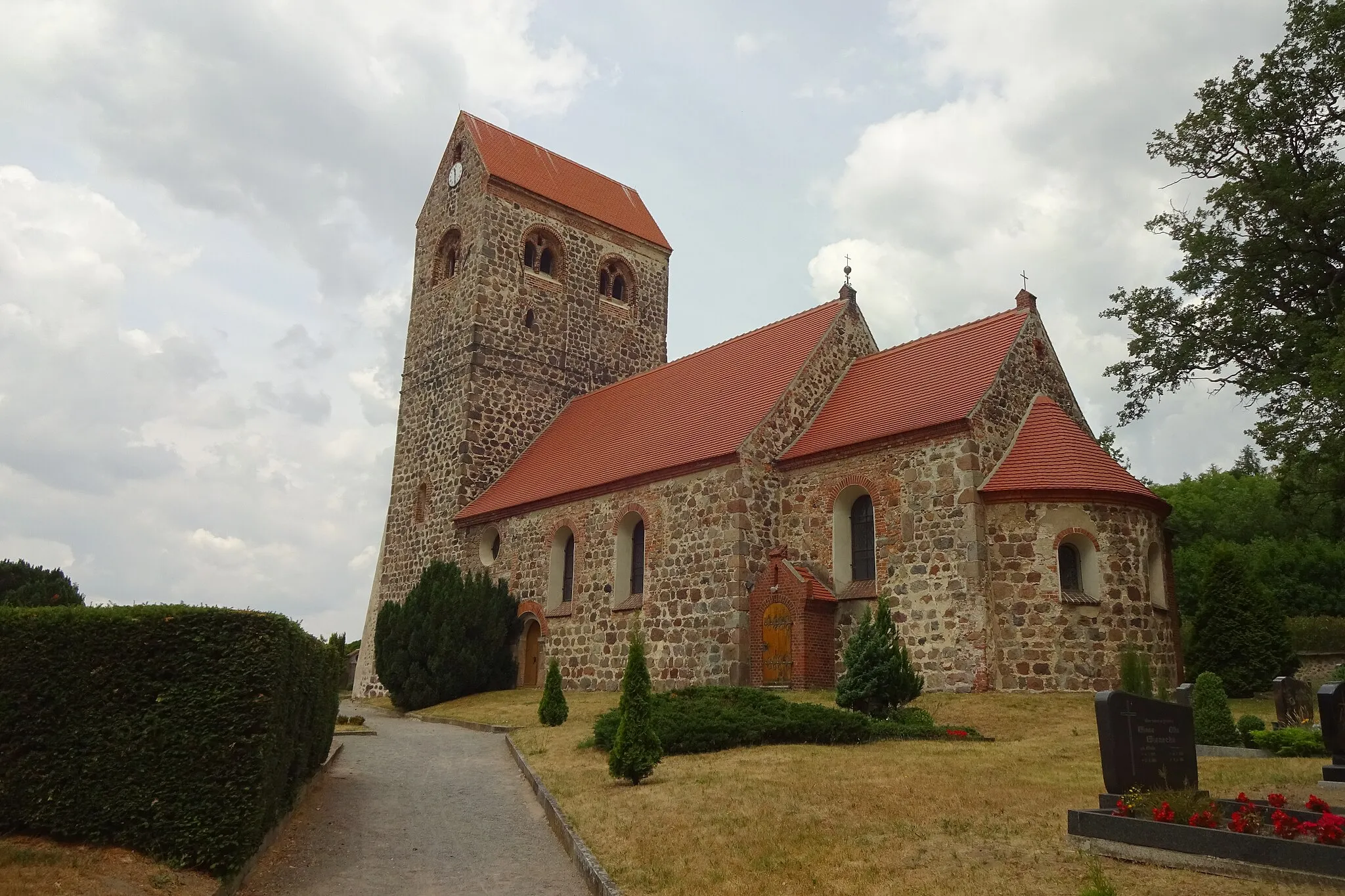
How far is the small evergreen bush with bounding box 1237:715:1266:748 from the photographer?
13.4 meters

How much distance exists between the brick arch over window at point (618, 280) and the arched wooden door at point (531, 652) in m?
13.2

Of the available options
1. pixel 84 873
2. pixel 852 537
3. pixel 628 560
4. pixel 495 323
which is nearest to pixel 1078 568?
pixel 852 537

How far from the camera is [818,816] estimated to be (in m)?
9.09

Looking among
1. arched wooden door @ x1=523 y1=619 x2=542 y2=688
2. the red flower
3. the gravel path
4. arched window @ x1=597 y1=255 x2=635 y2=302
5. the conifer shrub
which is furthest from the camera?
arched window @ x1=597 y1=255 x2=635 y2=302

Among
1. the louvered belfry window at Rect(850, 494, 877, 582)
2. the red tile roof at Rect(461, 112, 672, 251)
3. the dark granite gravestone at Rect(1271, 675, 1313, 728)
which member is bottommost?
the dark granite gravestone at Rect(1271, 675, 1313, 728)

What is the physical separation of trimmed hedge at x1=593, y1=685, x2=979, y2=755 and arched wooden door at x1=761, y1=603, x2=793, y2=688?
4960 mm

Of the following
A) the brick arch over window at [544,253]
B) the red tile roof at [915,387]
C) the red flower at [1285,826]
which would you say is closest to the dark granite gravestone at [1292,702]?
the red tile roof at [915,387]

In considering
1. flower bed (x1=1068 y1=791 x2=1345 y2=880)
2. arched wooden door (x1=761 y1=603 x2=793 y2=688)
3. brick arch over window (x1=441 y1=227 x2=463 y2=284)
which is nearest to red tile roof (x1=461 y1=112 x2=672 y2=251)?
brick arch over window (x1=441 y1=227 x2=463 y2=284)

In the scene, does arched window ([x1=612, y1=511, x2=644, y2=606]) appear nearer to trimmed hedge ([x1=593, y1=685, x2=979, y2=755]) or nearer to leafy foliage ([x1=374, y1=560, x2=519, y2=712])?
leafy foliage ([x1=374, y1=560, x2=519, y2=712])

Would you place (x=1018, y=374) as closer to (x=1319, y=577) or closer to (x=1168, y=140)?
(x=1168, y=140)

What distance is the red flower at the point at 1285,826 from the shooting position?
22.7 ft

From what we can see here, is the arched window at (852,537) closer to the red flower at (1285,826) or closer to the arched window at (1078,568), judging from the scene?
the arched window at (1078,568)

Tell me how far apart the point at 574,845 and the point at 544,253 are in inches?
1053

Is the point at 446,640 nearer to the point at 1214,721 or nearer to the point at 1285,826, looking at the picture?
the point at 1214,721
